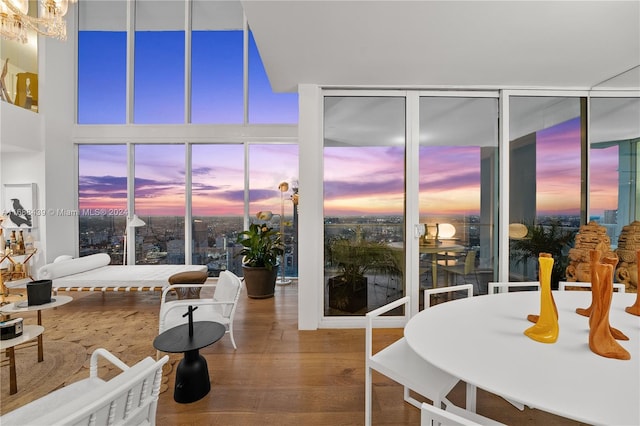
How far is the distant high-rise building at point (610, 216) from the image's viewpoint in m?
3.09

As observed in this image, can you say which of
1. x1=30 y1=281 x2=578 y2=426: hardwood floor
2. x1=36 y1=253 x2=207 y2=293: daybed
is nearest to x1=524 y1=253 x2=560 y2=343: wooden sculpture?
x1=30 y1=281 x2=578 y2=426: hardwood floor

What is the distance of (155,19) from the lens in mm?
5223

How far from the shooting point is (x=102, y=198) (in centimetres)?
526

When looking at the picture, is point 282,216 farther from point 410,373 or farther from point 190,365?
point 410,373

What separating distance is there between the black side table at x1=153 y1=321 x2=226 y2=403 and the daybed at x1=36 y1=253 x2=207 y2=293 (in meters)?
1.99

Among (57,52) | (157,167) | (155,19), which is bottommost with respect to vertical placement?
(157,167)

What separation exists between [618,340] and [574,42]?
2.36 m

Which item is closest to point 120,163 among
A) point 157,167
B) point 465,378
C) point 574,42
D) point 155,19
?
point 157,167

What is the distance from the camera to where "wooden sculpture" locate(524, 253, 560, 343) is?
4.15 feet

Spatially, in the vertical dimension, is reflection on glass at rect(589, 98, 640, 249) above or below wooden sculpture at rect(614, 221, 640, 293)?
above

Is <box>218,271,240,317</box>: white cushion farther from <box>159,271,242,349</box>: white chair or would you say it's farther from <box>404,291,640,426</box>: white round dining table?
<box>404,291,640,426</box>: white round dining table

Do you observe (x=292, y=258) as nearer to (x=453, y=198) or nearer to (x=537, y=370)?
(x=453, y=198)

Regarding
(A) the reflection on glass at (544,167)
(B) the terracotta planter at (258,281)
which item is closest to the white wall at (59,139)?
(B) the terracotta planter at (258,281)

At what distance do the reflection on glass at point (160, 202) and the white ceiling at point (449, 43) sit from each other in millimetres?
3172
